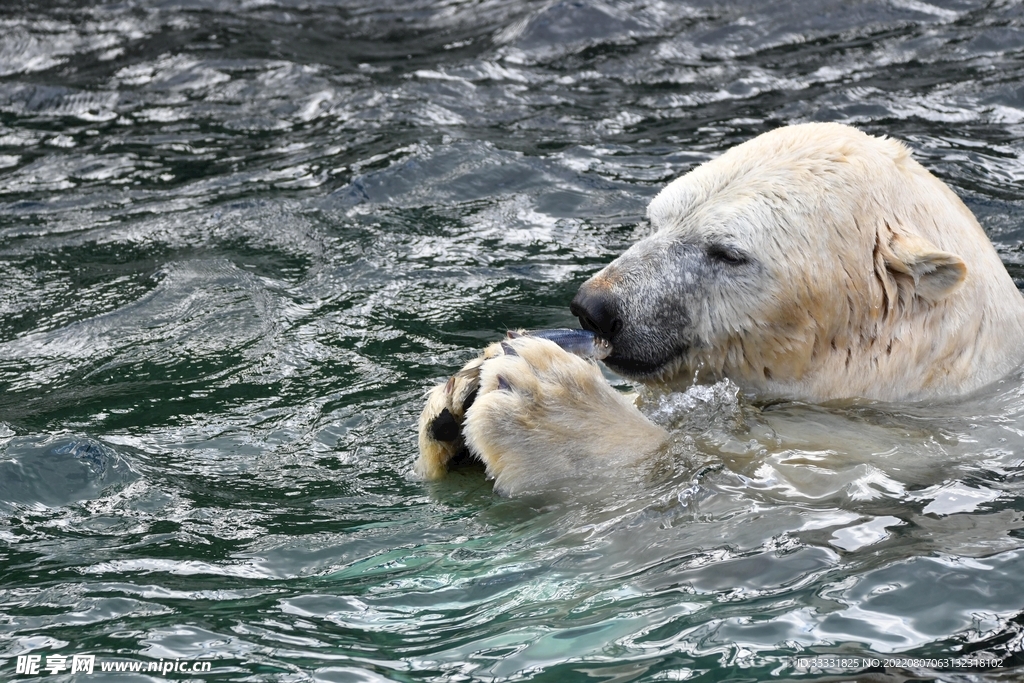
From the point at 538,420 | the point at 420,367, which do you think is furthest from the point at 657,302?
the point at 420,367

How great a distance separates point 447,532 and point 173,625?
842 mm

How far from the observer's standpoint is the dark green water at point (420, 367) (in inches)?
105

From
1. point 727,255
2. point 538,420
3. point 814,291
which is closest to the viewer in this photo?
point 538,420

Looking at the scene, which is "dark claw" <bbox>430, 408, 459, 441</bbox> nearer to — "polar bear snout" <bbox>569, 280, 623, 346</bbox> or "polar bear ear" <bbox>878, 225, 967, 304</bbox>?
"polar bear snout" <bbox>569, 280, 623, 346</bbox>

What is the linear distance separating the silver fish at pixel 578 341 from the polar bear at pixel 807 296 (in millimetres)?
28

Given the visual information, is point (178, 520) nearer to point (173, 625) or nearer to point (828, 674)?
point (173, 625)

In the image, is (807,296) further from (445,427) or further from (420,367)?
(420,367)

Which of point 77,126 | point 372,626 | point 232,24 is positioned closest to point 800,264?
point 372,626

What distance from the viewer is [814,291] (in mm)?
3639

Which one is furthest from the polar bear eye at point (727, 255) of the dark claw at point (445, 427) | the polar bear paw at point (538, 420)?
the dark claw at point (445, 427)

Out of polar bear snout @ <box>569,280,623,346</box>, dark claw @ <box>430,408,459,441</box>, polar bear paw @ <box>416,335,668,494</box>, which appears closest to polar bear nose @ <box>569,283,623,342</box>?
polar bear snout @ <box>569,280,623,346</box>

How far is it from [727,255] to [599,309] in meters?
→ 0.48

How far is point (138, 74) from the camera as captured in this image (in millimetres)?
9359

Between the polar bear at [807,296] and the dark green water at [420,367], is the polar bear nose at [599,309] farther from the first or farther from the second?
the dark green water at [420,367]
